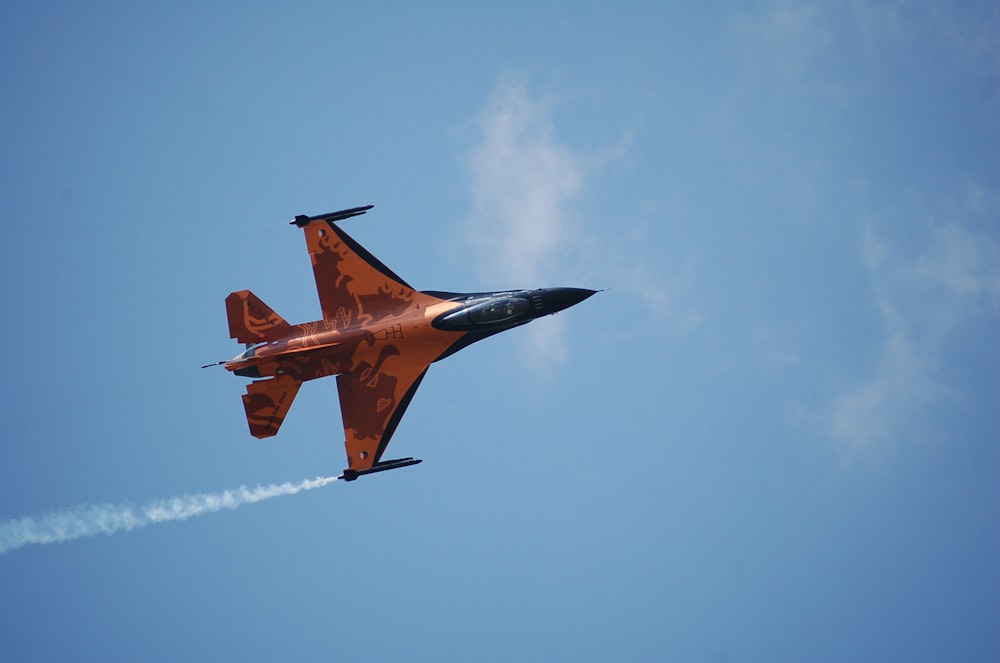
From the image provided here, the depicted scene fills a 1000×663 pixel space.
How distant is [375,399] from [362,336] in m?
3.23

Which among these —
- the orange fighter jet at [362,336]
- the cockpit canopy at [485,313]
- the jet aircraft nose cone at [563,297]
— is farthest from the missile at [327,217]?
the jet aircraft nose cone at [563,297]

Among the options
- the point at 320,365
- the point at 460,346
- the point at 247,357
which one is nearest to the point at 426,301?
the point at 460,346

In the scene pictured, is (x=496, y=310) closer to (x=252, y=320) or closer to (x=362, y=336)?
(x=362, y=336)

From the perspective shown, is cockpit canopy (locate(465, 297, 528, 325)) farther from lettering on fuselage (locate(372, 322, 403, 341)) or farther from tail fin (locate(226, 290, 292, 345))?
tail fin (locate(226, 290, 292, 345))

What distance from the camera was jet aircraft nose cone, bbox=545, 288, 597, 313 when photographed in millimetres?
46844

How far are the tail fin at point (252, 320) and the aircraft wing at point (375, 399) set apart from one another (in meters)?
3.79

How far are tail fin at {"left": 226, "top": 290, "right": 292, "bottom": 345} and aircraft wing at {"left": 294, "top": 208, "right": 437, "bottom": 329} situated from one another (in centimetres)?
231

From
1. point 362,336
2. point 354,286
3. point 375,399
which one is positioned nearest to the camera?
point 362,336

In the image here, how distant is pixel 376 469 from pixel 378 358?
5266 millimetres

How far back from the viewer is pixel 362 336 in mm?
46719

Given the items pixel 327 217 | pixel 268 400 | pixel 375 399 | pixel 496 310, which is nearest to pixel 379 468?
pixel 375 399

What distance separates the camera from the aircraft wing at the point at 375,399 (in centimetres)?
4750

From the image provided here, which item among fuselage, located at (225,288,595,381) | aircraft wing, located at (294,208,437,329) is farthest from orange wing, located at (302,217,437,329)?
fuselage, located at (225,288,595,381)

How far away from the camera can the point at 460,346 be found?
47.5m
